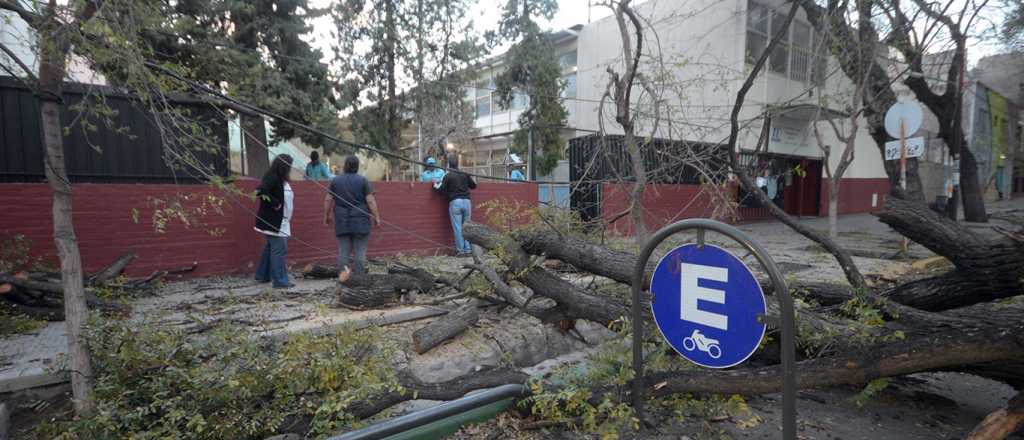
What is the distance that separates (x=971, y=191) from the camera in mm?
13656

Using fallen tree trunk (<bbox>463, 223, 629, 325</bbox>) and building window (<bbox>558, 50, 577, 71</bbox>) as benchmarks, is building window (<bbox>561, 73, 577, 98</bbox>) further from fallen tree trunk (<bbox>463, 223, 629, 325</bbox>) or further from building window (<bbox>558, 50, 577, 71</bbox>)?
fallen tree trunk (<bbox>463, 223, 629, 325</bbox>)

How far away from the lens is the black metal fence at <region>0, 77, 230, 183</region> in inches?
218

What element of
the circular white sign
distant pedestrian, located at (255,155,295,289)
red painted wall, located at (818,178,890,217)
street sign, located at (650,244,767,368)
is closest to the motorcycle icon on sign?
street sign, located at (650,244,767,368)

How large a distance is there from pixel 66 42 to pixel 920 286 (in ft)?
19.5

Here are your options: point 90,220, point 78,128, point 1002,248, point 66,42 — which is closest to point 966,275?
point 1002,248

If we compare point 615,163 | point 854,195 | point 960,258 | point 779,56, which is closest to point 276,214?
point 615,163

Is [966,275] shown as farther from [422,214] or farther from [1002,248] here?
[422,214]

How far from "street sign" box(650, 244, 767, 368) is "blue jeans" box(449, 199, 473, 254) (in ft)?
19.9

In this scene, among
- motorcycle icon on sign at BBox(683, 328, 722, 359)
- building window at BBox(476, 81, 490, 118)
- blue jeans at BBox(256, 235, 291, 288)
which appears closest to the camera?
motorcycle icon on sign at BBox(683, 328, 722, 359)

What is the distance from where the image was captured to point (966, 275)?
3.33m

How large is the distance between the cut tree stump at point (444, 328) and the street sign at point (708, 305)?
7.70 feet

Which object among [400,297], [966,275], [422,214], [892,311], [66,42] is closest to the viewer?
[66,42]

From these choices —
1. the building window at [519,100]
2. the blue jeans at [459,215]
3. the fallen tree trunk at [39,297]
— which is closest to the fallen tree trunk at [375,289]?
the fallen tree trunk at [39,297]

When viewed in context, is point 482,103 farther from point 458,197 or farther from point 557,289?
point 557,289
